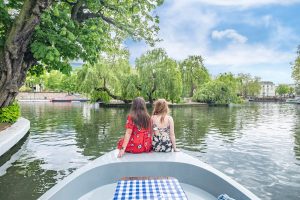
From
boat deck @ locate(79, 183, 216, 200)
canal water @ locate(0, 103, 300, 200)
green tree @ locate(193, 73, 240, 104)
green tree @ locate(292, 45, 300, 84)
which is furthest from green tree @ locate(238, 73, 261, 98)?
boat deck @ locate(79, 183, 216, 200)

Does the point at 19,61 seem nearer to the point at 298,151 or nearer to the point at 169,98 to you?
the point at 298,151

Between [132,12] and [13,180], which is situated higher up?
[132,12]

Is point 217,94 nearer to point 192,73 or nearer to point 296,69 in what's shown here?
point 192,73

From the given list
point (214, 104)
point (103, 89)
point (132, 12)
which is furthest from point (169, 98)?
point (132, 12)

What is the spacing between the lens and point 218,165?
765cm

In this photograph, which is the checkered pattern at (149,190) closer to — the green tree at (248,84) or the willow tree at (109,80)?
the willow tree at (109,80)

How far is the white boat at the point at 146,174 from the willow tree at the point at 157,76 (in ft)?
91.9

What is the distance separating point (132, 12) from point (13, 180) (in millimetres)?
7128

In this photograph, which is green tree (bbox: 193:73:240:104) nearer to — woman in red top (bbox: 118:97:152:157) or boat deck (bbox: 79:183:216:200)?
woman in red top (bbox: 118:97:152:157)

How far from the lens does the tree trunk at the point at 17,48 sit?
26.4ft

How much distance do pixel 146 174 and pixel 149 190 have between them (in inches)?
39.1

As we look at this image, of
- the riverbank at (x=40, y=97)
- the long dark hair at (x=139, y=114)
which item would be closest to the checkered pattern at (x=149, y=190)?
the long dark hair at (x=139, y=114)

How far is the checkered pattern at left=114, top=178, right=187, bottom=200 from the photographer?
124 inches

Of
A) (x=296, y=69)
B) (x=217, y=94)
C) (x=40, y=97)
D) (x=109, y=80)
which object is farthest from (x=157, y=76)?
(x=40, y=97)
